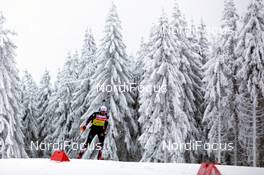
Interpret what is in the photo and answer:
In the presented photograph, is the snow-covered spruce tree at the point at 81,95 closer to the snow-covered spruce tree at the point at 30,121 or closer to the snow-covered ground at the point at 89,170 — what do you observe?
the snow-covered spruce tree at the point at 30,121

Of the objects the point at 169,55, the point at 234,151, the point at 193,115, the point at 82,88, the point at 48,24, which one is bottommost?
the point at 234,151

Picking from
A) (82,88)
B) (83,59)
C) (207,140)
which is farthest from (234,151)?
(83,59)

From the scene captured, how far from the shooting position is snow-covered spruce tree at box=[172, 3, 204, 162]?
27594 mm

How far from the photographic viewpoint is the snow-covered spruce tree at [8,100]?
838 inches

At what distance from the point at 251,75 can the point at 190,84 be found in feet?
18.9

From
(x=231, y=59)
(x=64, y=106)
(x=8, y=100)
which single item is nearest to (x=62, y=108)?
(x=64, y=106)

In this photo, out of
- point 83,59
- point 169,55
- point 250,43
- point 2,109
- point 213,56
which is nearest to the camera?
point 2,109

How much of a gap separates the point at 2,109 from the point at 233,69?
50.5 feet

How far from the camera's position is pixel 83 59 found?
101ft

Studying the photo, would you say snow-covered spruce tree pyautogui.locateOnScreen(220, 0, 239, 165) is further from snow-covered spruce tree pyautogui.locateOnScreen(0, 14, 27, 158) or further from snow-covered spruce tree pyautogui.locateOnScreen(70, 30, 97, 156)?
snow-covered spruce tree pyautogui.locateOnScreen(0, 14, 27, 158)

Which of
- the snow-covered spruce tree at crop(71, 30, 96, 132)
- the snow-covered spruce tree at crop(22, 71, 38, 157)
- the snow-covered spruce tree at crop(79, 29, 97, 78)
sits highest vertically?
the snow-covered spruce tree at crop(79, 29, 97, 78)

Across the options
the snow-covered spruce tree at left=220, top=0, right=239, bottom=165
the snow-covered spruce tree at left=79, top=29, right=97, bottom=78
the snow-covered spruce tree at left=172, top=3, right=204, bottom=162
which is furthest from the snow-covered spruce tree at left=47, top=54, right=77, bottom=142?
the snow-covered spruce tree at left=220, top=0, right=239, bottom=165

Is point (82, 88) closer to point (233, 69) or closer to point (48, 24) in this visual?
point (48, 24)

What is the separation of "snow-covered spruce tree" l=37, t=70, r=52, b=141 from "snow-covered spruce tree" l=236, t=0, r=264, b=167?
18.2 metres
